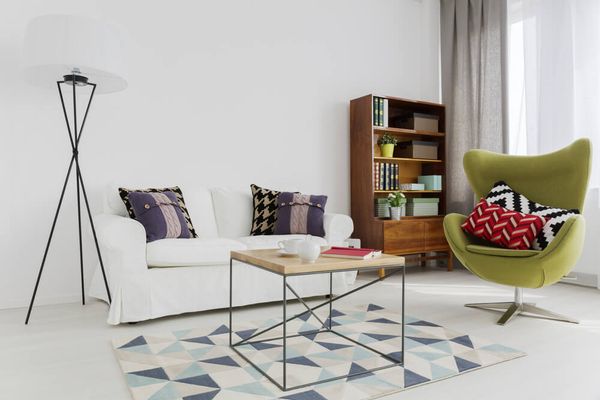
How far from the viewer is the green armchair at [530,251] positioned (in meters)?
2.63

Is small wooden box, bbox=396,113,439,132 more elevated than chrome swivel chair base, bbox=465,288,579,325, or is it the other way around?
small wooden box, bbox=396,113,439,132

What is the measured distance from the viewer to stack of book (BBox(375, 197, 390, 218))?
4.53m

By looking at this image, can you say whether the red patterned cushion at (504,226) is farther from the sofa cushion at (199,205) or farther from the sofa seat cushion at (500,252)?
the sofa cushion at (199,205)

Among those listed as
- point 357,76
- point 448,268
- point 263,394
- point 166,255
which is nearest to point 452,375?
point 263,394

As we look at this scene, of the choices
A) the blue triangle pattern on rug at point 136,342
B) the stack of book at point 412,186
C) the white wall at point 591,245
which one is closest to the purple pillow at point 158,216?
the blue triangle pattern on rug at point 136,342

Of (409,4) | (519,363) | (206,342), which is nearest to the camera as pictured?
(519,363)

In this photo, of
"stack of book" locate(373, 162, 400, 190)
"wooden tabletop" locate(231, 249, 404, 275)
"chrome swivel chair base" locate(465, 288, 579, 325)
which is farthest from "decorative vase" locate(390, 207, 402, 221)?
"wooden tabletop" locate(231, 249, 404, 275)

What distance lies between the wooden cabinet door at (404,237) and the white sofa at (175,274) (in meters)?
0.87

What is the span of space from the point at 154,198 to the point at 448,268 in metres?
3.03

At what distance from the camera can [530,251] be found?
8.82 ft

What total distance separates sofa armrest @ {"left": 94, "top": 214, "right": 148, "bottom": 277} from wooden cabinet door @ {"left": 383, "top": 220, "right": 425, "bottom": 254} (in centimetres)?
226

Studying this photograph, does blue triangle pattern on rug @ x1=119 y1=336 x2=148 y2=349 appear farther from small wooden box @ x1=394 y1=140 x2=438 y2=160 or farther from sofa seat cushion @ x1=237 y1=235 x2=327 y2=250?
small wooden box @ x1=394 y1=140 x2=438 y2=160

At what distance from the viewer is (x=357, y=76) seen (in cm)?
477

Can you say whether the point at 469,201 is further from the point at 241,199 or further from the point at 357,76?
the point at 241,199
